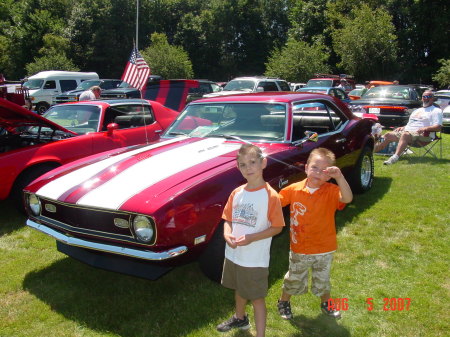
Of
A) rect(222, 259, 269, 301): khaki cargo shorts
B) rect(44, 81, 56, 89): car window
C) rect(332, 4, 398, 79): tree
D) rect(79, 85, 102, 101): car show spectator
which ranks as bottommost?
rect(222, 259, 269, 301): khaki cargo shorts

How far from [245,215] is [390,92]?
10968mm

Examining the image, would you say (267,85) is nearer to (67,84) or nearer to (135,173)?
(67,84)

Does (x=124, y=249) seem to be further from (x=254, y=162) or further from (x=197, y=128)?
(x=197, y=128)

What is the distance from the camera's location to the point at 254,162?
8.17ft

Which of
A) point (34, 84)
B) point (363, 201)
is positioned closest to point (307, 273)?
point (363, 201)

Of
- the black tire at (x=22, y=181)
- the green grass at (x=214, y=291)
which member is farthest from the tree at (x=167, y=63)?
the green grass at (x=214, y=291)

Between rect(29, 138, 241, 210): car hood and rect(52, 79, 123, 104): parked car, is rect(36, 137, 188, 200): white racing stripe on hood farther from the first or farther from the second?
rect(52, 79, 123, 104): parked car

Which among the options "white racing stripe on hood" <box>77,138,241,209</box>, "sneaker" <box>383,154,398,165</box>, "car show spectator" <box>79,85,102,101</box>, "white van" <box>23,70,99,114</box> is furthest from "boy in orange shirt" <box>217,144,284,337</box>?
"white van" <box>23,70,99,114</box>

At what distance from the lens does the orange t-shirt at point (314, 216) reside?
272cm

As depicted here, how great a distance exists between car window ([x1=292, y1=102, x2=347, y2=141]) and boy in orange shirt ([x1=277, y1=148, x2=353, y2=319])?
5.32ft

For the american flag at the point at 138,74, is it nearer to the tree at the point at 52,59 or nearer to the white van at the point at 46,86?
the white van at the point at 46,86

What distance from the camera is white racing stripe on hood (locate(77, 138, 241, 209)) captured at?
3.03 meters

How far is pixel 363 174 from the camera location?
586 cm

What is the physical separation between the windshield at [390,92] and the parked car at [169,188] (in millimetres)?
8184
